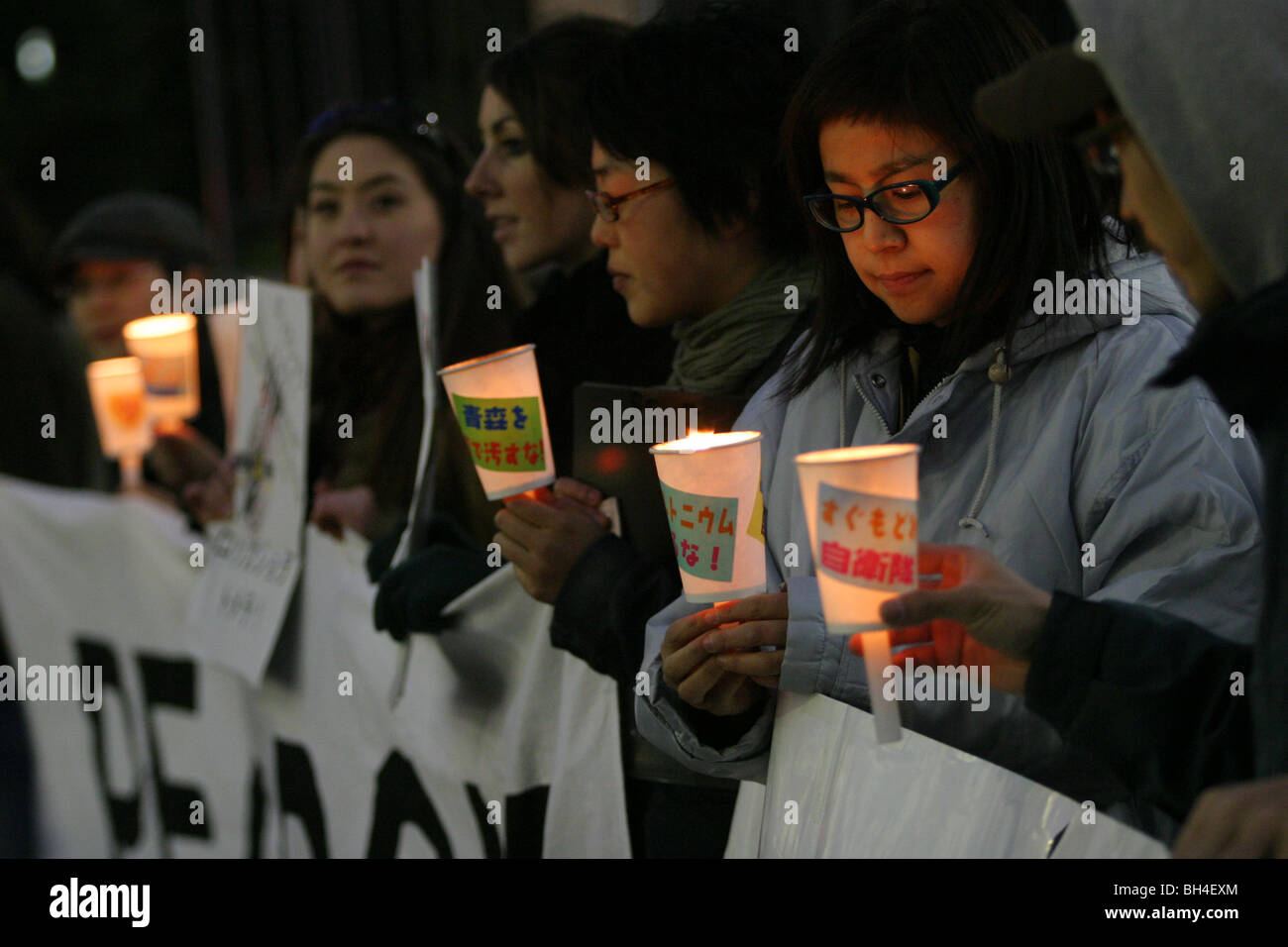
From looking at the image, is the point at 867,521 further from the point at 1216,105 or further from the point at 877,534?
the point at 1216,105

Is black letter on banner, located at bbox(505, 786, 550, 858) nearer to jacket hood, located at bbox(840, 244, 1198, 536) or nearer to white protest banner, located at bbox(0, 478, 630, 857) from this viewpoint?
white protest banner, located at bbox(0, 478, 630, 857)

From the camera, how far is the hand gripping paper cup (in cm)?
185

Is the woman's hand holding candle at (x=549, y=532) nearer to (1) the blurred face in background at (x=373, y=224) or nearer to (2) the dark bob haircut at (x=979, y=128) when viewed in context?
(2) the dark bob haircut at (x=979, y=128)

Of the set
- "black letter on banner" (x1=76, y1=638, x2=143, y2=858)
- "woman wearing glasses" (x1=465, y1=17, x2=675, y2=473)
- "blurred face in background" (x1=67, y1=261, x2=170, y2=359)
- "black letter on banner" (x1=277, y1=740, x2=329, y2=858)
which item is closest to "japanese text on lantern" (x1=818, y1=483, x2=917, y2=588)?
"woman wearing glasses" (x1=465, y1=17, x2=675, y2=473)

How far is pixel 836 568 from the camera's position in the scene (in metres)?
1.91

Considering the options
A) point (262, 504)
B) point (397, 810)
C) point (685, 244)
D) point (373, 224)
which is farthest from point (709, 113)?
point (262, 504)

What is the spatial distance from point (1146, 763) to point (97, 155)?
8.49m

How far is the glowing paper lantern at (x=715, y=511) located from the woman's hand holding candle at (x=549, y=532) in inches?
22.1

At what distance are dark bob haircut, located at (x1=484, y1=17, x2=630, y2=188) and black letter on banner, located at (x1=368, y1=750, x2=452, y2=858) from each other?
63.1 inches

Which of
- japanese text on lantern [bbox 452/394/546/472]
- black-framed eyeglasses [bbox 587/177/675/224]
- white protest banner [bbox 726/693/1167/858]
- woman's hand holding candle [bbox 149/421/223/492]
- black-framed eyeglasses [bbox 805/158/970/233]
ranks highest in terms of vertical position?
black-framed eyeglasses [bbox 587/177/675/224]

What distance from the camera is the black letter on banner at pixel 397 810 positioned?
3.68 m

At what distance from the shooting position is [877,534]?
1.86 meters
